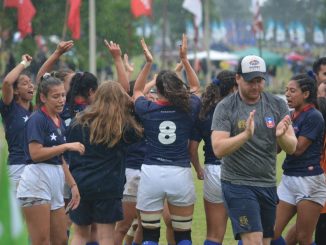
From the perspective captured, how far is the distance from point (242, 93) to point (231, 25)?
440ft

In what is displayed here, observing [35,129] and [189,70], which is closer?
[35,129]

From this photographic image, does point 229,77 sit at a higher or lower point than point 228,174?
higher

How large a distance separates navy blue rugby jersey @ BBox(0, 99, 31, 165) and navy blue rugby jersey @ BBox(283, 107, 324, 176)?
2456 millimetres

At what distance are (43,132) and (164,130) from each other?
1070mm

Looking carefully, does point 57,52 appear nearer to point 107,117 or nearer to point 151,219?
point 107,117

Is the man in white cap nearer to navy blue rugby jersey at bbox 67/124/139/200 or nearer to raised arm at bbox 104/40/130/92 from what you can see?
navy blue rugby jersey at bbox 67/124/139/200

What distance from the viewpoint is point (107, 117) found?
316 inches

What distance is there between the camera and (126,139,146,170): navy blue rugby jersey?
9.35m

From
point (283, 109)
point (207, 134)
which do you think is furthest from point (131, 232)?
point (283, 109)

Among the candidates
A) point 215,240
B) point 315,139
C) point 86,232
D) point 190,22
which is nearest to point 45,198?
point 86,232

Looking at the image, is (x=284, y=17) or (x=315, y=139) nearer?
(x=315, y=139)

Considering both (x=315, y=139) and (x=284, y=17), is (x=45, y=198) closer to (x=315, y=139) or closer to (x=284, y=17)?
(x=315, y=139)

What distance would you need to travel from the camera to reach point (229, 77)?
8.84 meters

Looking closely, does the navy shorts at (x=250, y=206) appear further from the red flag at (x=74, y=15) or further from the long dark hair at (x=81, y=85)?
the red flag at (x=74, y=15)
